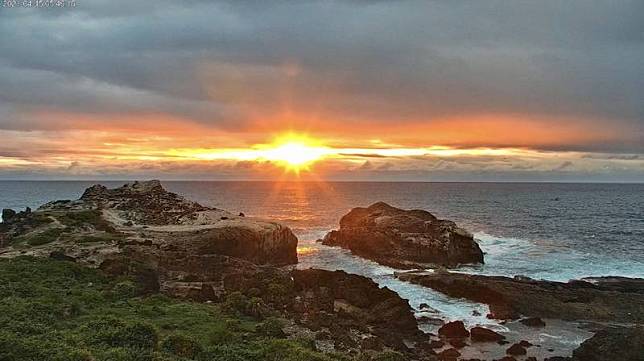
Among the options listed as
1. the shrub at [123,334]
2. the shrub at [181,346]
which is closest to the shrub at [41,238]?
the shrub at [123,334]

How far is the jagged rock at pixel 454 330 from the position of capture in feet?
114

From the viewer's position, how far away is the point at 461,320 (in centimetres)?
3881

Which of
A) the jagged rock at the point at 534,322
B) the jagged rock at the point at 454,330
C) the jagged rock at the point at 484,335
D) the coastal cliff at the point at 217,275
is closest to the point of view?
the coastal cliff at the point at 217,275

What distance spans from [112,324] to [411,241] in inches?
1890

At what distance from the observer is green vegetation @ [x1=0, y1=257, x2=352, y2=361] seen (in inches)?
820

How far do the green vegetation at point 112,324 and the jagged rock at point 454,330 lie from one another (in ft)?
43.4

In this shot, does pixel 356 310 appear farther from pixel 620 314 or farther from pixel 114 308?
pixel 620 314

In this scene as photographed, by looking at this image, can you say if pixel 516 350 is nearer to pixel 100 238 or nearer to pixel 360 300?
pixel 360 300

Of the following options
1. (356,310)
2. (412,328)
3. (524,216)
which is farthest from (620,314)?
(524,216)

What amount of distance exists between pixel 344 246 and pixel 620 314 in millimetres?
42888

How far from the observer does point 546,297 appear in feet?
144

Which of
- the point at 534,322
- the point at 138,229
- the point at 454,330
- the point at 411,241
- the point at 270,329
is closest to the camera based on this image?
the point at 270,329

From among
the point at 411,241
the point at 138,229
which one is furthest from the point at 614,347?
the point at 138,229

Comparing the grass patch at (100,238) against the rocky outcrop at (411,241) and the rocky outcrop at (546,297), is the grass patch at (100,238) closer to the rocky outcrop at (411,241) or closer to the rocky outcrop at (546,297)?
the rocky outcrop at (546,297)
